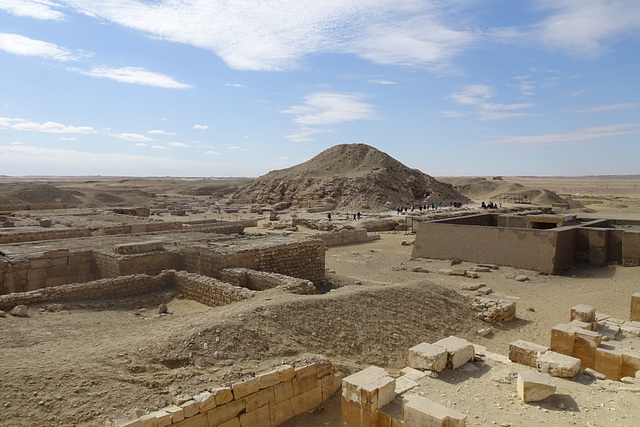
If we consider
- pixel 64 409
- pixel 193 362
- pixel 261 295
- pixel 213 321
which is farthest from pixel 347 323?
pixel 64 409

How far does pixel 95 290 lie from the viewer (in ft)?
29.7

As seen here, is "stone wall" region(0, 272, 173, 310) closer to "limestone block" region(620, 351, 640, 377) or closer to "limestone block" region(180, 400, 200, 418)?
"limestone block" region(180, 400, 200, 418)

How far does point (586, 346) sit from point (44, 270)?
459 inches

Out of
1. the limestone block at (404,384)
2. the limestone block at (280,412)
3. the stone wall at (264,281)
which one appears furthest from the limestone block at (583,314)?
the limestone block at (280,412)

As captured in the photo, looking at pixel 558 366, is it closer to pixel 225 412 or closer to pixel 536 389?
pixel 536 389

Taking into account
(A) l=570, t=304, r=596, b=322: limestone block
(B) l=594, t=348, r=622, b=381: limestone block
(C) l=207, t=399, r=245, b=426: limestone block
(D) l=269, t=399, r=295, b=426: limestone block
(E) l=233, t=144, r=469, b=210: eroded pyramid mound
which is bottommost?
(D) l=269, t=399, r=295, b=426: limestone block

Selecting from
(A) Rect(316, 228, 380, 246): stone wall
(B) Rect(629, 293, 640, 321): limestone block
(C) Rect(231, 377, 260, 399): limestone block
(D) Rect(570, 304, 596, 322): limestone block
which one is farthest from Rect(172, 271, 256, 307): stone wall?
(A) Rect(316, 228, 380, 246): stone wall

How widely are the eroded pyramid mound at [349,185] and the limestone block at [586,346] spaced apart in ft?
111

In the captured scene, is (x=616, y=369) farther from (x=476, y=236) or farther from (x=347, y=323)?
(x=476, y=236)

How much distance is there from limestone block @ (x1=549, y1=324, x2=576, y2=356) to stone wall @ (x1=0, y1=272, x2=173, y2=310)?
8201 mm

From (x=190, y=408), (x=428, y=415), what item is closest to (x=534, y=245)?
(x=428, y=415)

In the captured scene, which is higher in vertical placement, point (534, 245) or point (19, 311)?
point (534, 245)

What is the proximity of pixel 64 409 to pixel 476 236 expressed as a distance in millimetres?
13711

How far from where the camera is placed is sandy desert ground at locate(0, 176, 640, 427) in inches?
169
